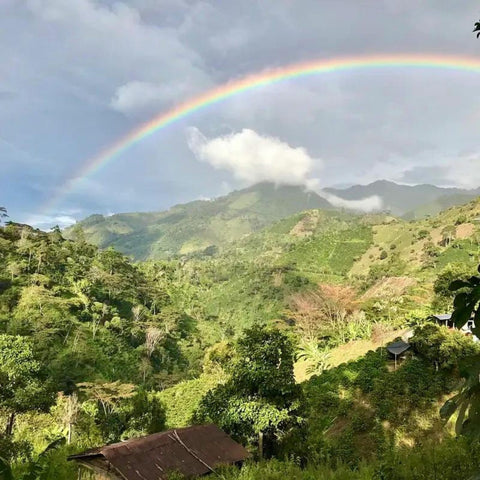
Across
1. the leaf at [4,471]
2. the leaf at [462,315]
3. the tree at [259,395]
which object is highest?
the leaf at [462,315]

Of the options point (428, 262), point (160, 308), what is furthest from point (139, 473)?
point (428, 262)

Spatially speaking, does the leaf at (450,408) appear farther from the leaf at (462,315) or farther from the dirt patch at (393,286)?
the dirt patch at (393,286)

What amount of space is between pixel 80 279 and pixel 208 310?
119ft

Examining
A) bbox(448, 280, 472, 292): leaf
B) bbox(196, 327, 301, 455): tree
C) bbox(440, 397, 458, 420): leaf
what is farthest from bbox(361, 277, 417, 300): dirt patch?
bbox(448, 280, 472, 292): leaf

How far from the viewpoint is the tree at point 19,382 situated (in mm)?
20656

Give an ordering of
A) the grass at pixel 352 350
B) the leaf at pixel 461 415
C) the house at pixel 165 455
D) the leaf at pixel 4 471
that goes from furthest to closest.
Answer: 1. the grass at pixel 352 350
2. the house at pixel 165 455
3. the leaf at pixel 4 471
4. the leaf at pixel 461 415

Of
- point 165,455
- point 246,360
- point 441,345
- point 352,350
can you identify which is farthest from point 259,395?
point 352,350

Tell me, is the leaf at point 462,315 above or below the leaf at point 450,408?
A: above

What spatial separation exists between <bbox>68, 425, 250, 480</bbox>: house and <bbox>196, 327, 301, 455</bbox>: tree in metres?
0.59

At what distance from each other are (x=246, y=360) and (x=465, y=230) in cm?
7181

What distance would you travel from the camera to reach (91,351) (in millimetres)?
40688

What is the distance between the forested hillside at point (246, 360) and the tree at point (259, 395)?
0.14ft

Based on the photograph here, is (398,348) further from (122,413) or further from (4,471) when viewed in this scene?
(4,471)

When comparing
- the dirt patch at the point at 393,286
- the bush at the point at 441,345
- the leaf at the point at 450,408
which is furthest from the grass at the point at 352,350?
the leaf at the point at 450,408
